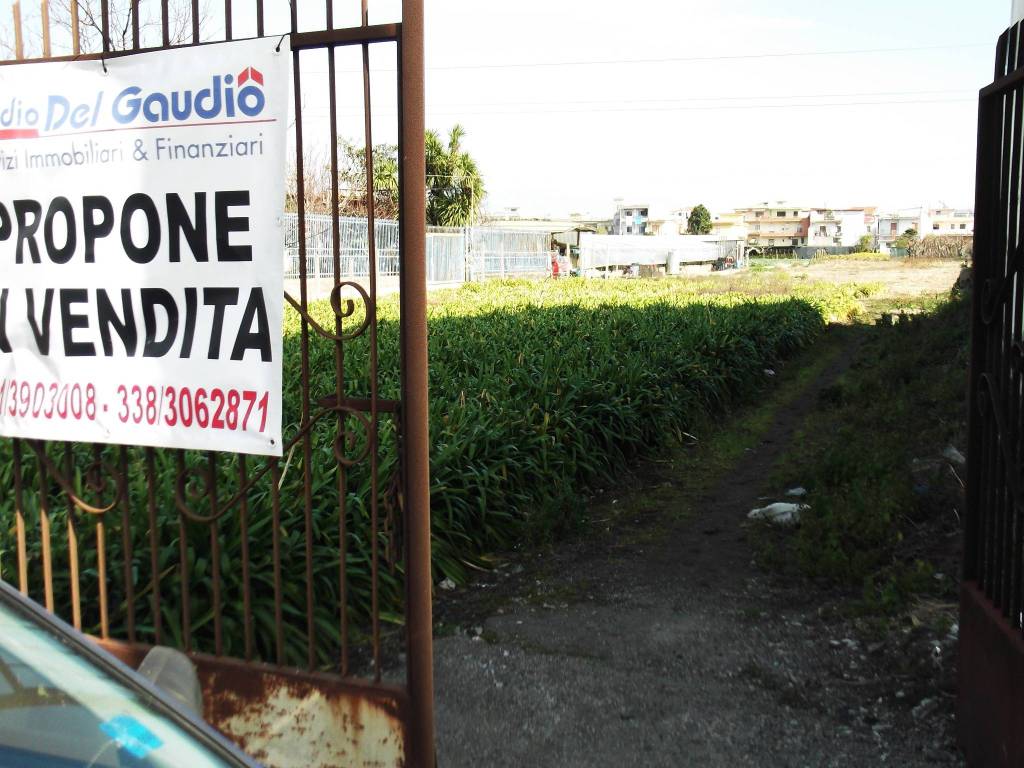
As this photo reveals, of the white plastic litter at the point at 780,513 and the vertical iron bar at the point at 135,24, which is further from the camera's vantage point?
the white plastic litter at the point at 780,513

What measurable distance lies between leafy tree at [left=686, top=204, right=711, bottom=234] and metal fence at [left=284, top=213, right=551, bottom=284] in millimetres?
79624

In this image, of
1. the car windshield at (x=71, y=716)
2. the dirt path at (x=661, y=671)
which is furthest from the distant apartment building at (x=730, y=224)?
the car windshield at (x=71, y=716)

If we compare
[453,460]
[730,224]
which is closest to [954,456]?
[453,460]

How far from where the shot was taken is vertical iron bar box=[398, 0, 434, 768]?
3148 mm

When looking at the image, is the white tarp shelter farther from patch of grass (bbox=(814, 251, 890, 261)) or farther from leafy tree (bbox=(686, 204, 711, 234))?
leafy tree (bbox=(686, 204, 711, 234))

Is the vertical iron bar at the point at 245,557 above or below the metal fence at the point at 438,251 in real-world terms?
below

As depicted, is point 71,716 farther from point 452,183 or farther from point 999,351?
point 452,183

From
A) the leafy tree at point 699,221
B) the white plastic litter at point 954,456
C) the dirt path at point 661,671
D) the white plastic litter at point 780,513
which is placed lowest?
the dirt path at point 661,671

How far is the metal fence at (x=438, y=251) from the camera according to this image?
25.8m

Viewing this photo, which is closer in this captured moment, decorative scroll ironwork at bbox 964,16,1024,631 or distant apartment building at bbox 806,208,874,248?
decorative scroll ironwork at bbox 964,16,1024,631

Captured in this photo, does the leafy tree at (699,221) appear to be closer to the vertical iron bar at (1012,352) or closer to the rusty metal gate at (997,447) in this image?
the rusty metal gate at (997,447)

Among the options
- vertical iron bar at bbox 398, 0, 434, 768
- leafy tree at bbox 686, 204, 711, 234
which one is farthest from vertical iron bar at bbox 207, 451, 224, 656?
leafy tree at bbox 686, 204, 711, 234

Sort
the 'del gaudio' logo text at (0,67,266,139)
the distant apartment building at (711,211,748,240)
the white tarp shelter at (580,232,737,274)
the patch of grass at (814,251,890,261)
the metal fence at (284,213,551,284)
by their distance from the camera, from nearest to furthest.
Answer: the 'del gaudio' logo text at (0,67,266,139) → the metal fence at (284,213,551,284) → the white tarp shelter at (580,232,737,274) → the patch of grass at (814,251,890,261) → the distant apartment building at (711,211,748,240)

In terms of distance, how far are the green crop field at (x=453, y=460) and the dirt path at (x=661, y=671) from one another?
54 cm
